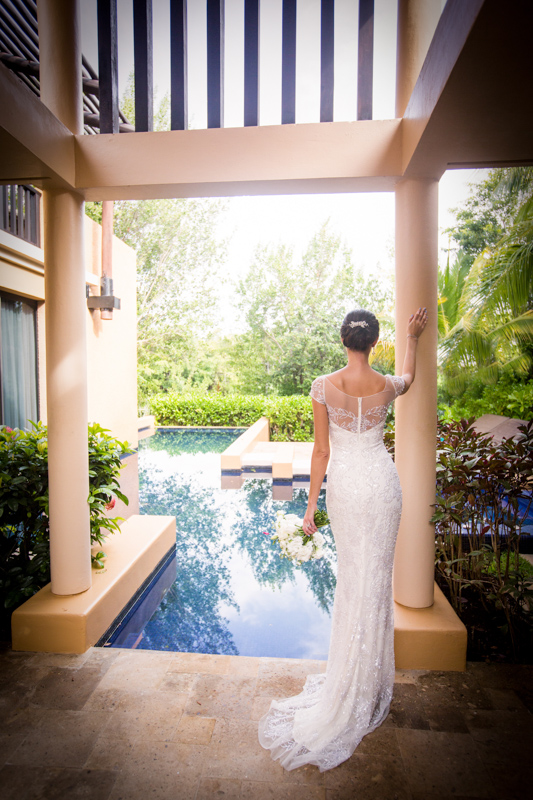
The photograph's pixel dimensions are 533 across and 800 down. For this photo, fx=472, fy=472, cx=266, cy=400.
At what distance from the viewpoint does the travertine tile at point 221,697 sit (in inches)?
98.4

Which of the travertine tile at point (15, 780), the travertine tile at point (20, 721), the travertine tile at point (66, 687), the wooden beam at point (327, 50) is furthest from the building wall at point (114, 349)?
the travertine tile at point (15, 780)

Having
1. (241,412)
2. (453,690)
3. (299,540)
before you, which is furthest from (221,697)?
(241,412)

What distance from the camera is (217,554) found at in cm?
532

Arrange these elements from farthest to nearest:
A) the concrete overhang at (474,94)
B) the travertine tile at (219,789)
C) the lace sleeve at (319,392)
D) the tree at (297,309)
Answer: the tree at (297,309), the lace sleeve at (319,392), the travertine tile at (219,789), the concrete overhang at (474,94)

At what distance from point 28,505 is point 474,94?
11.8ft

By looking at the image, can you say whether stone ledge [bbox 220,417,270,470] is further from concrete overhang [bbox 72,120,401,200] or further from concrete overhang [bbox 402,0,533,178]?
concrete overhang [bbox 402,0,533,178]

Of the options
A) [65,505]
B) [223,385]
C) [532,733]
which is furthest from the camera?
[223,385]

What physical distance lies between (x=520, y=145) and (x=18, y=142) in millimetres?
2563

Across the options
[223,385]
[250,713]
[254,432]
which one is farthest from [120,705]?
[223,385]

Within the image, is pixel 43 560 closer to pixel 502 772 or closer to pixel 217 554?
pixel 217 554

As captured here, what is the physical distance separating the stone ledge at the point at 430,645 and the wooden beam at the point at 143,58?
11.9 ft

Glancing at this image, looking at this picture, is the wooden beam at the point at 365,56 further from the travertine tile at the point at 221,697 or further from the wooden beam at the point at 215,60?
the travertine tile at the point at 221,697

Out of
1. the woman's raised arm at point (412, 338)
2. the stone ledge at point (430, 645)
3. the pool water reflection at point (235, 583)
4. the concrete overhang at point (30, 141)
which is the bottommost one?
the pool water reflection at point (235, 583)

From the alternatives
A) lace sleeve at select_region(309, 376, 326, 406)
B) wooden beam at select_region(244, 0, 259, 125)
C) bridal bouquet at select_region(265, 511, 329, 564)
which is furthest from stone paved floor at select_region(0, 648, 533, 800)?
wooden beam at select_region(244, 0, 259, 125)
